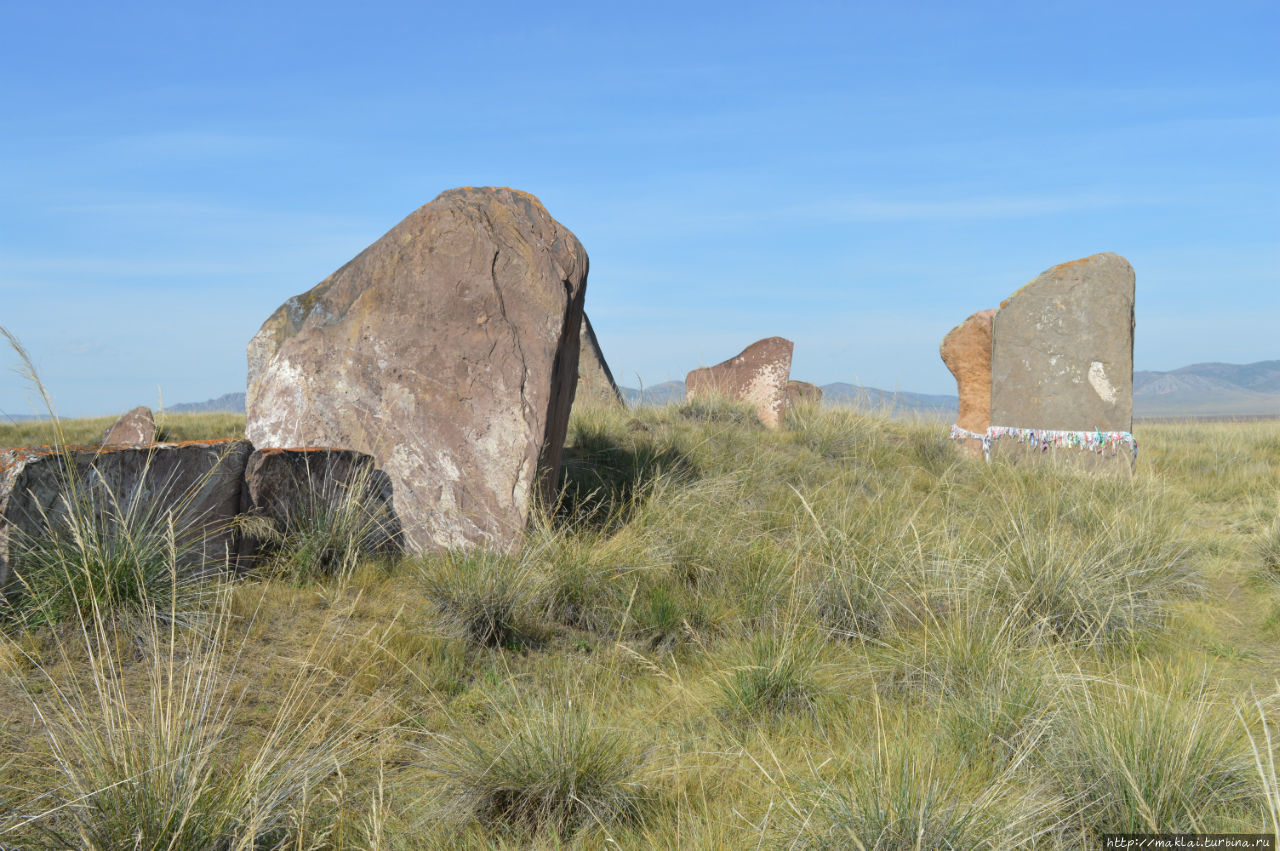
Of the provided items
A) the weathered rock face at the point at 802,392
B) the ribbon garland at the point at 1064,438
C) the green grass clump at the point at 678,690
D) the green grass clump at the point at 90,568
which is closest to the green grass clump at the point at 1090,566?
the green grass clump at the point at 678,690

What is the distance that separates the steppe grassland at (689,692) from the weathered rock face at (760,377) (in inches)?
195

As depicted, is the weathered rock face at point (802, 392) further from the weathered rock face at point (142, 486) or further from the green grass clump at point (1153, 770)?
the green grass clump at point (1153, 770)

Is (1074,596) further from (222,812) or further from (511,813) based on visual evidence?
(222,812)

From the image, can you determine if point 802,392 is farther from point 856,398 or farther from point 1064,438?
point 1064,438

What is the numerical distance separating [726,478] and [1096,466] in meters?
4.26

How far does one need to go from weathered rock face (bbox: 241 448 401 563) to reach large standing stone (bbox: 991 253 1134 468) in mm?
6321

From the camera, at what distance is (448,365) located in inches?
189

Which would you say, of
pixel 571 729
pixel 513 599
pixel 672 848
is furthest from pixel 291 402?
pixel 672 848

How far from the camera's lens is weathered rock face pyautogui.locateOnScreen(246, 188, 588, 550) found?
463cm

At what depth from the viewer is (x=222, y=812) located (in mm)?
2084

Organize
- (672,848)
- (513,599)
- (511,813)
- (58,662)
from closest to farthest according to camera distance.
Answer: (672,848) → (511,813) → (58,662) → (513,599)

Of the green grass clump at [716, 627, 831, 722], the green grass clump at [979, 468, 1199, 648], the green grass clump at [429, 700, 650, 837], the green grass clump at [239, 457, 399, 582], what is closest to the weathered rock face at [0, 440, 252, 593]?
the green grass clump at [239, 457, 399, 582]

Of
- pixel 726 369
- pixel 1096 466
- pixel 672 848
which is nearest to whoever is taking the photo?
pixel 672 848

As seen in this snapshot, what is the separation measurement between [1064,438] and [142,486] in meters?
7.68
